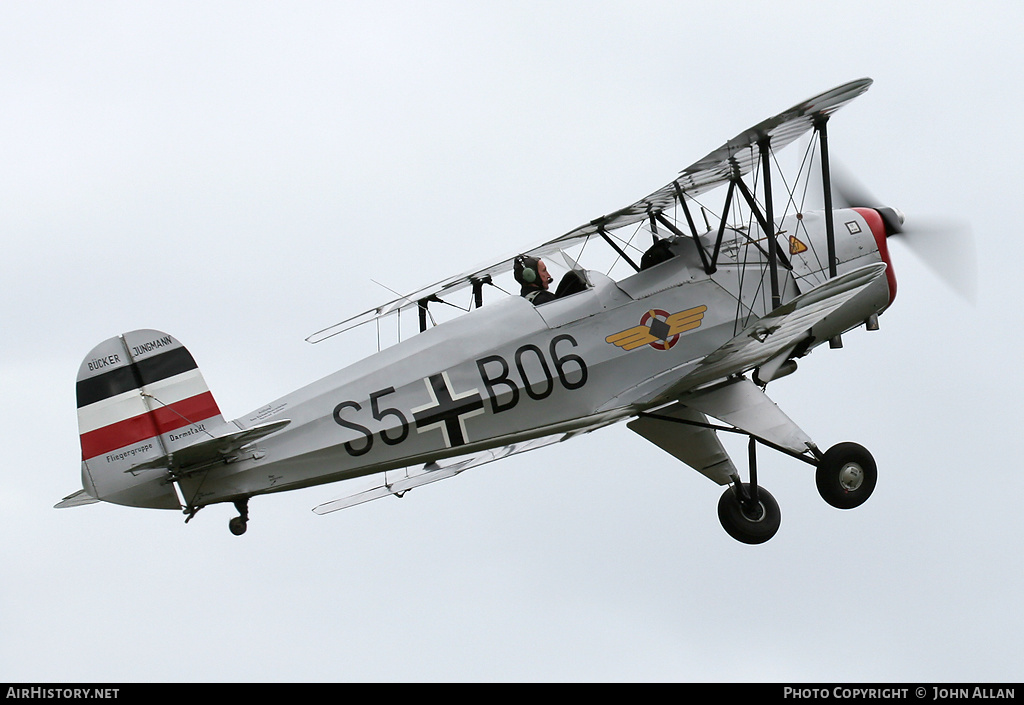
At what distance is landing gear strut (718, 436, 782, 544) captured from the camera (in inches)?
555

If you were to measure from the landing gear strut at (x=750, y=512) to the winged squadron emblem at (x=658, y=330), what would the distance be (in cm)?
182

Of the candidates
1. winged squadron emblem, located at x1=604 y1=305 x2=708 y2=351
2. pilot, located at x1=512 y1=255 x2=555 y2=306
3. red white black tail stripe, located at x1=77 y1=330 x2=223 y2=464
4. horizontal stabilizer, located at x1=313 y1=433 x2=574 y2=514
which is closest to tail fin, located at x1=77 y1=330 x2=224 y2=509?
red white black tail stripe, located at x1=77 y1=330 x2=223 y2=464

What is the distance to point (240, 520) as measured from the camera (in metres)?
11.7

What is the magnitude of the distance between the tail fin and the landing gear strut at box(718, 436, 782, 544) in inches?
192

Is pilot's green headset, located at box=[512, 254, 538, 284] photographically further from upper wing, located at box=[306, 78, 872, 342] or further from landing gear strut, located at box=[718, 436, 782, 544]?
landing gear strut, located at box=[718, 436, 782, 544]

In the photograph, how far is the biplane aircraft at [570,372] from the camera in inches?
460

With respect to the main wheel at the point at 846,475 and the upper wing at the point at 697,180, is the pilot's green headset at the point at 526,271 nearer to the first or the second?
the upper wing at the point at 697,180

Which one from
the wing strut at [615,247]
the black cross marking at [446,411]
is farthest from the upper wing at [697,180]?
the black cross marking at [446,411]

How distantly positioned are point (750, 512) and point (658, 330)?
2370mm

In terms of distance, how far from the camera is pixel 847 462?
1293 cm

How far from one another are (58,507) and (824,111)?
266 inches

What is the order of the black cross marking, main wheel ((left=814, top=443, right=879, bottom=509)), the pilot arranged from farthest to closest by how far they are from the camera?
the pilot
main wheel ((left=814, top=443, right=879, bottom=509))
the black cross marking

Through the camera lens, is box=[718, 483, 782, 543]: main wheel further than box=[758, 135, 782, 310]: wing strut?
Yes
